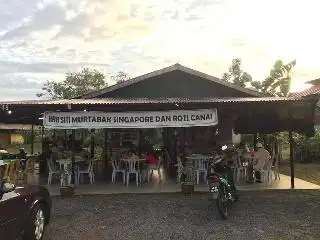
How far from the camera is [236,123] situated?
17.8 m

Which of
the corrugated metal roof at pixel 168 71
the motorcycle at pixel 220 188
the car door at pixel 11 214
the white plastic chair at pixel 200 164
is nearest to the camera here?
the car door at pixel 11 214

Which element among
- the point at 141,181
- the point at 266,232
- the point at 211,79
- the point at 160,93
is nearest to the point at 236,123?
the point at 211,79

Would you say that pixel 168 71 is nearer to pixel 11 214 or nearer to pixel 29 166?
pixel 29 166

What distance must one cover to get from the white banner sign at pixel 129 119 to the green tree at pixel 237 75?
975 inches

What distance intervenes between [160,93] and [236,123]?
337 cm

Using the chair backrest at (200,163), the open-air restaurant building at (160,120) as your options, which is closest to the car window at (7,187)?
the open-air restaurant building at (160,120)

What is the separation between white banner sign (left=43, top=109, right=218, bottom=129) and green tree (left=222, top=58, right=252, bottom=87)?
24.8 meters

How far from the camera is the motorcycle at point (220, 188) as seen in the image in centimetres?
848

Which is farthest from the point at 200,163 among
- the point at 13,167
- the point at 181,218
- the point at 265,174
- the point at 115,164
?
the point at 13,167

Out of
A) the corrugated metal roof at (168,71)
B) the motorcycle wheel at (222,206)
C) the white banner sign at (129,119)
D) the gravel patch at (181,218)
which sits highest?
the corrugated metal roof at (168,71)

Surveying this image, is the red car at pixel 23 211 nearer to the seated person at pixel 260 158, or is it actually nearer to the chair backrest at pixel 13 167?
the chair backrest at pixel 13 167

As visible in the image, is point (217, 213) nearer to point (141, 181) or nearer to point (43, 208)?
point (43, 208)

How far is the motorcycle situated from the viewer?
848cm

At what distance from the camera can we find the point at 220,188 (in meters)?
8.77
